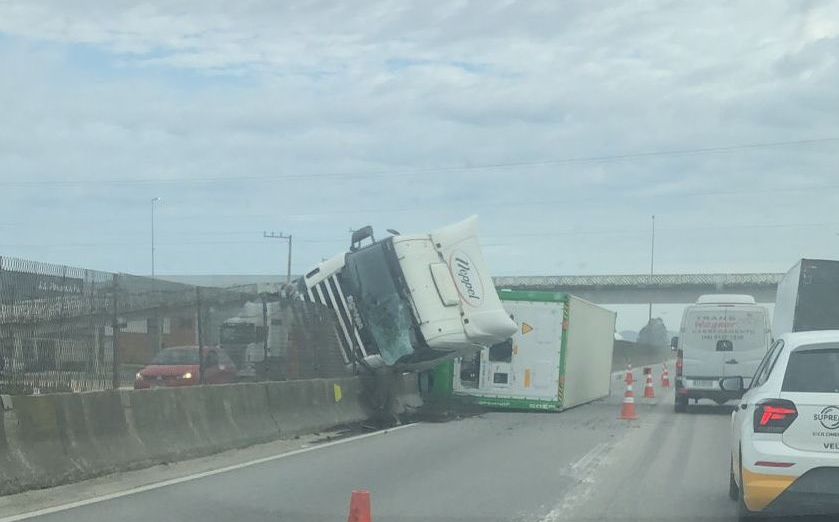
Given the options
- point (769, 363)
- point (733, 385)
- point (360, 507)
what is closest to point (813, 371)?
point (769, 363)

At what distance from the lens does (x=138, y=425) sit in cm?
1220

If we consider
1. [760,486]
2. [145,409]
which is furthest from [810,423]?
[145,409]

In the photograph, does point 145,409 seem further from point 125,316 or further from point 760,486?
point 760,486

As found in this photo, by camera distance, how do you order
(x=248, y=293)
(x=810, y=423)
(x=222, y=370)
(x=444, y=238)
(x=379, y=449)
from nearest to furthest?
(x=810, y=423) → (x=379, y=449) → (x=222, y=370) → (x=248, y=293) → (x=444, y=238)

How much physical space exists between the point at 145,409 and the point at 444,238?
27.5 feet

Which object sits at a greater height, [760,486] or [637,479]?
[760,486]

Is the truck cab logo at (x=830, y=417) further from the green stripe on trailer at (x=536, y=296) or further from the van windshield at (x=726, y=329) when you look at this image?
the van windshield at (x=726, y=329)

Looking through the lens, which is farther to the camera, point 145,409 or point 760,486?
point 145,409

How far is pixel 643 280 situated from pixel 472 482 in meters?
69.9

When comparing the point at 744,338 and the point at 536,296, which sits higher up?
the point at 536,296

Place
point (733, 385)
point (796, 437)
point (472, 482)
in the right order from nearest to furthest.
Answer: point (796, 437), point (733, 385), point (472, 482)

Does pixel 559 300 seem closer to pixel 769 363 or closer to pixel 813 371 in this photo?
pixel 769 363

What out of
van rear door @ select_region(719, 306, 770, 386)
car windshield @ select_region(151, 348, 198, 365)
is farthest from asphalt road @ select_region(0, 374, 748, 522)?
van rear door @ select_region(719, 306, 770, 386)

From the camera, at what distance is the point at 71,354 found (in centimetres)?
1185
